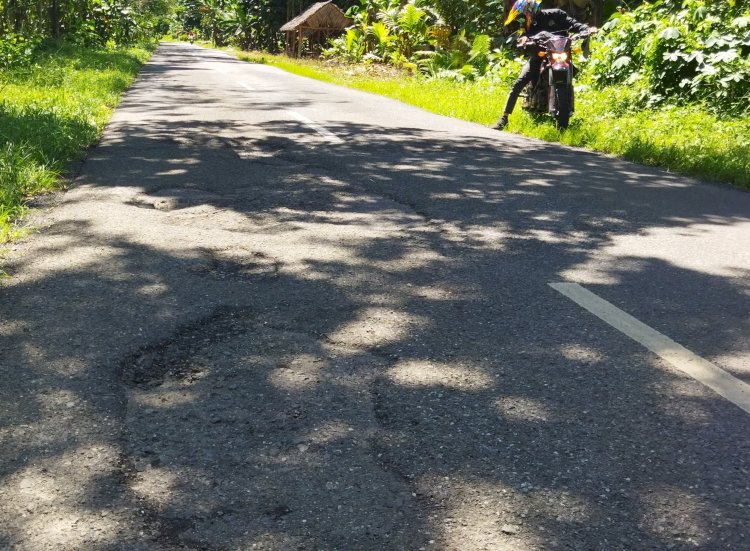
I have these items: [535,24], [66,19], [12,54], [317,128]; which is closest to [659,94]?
[535,24]

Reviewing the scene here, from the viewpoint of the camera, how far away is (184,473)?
2.45m

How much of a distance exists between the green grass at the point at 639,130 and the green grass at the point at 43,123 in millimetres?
5640

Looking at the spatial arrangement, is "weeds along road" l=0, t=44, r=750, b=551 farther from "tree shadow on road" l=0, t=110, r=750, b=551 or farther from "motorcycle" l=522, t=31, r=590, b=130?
"motorcycle" l=522, t=31, r=590, b=130

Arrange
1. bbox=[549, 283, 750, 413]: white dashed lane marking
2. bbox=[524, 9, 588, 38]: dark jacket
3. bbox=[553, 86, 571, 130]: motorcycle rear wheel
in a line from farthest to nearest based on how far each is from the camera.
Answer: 1. bbox=[524, 9, 588, 38]: dark jacket
2. bbox=[553, 86, 571, 130]: motorcycle rear wheel
3. bbox=[549, 283, 750, 413]: white dashed lane marking

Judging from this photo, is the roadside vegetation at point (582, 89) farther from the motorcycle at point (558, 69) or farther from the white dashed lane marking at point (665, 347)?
the white dashed lane marking at point (665, 347)

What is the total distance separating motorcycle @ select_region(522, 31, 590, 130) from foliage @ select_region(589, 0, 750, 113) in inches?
94.8

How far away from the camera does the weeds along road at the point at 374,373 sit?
2254 millimetres

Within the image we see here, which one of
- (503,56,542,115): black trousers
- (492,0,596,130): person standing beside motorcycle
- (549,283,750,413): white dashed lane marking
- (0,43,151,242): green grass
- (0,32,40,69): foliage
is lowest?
(0,43,151,242): green grass

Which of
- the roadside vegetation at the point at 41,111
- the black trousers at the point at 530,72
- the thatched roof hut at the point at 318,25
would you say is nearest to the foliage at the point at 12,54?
the roadside vegetation at the point at 41,111

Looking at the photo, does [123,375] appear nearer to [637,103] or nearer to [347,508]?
[347,508]

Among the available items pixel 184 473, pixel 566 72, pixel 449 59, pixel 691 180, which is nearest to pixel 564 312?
pixel 184 473

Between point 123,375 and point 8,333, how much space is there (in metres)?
0.72

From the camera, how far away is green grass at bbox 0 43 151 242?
21.3 feet

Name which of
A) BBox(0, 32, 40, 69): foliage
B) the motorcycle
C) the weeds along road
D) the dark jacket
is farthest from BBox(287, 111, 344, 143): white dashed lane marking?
BBox(0, 32, 40, 69): foliage
